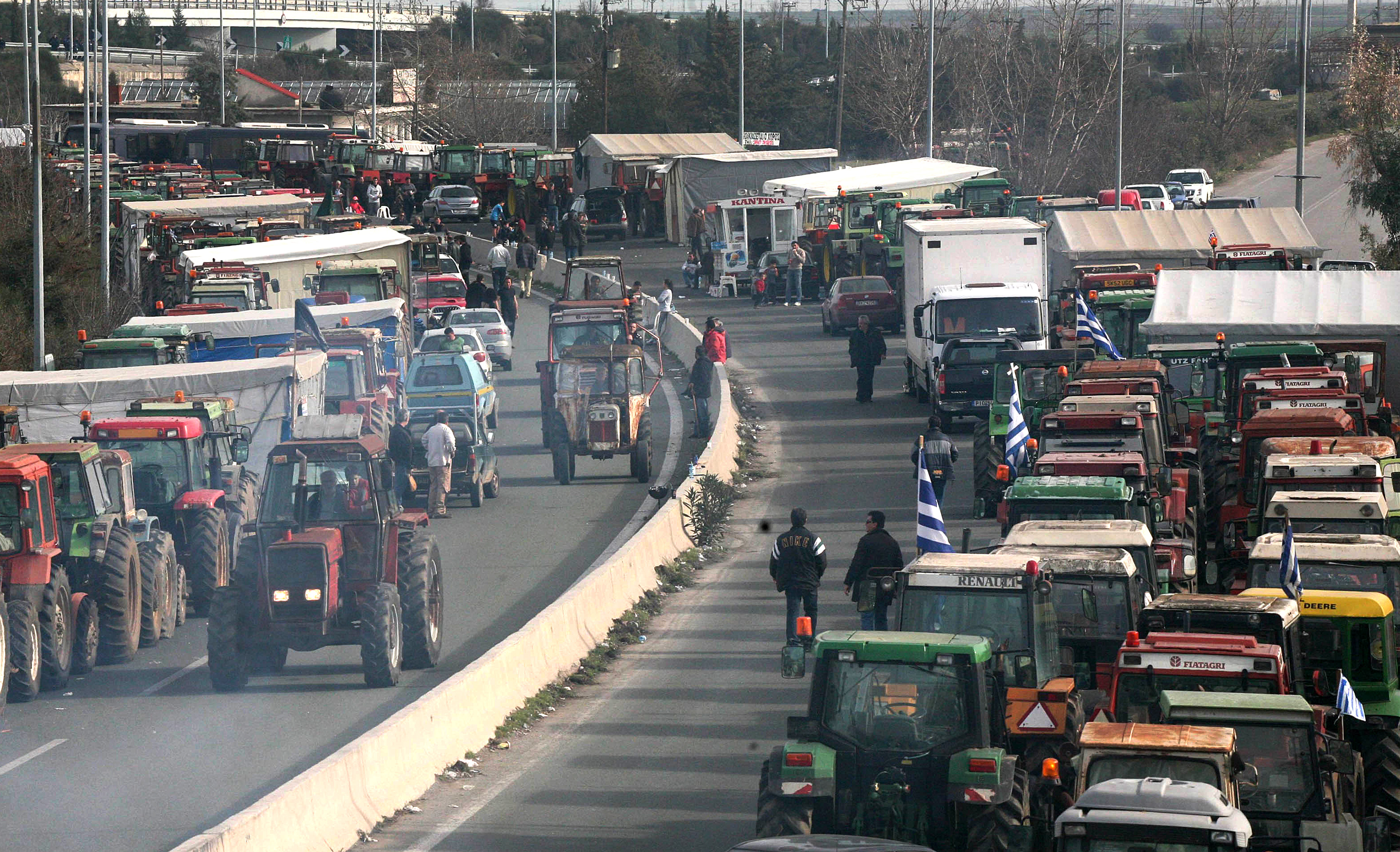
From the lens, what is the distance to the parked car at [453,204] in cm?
6694

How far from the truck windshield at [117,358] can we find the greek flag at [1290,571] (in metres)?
18.4

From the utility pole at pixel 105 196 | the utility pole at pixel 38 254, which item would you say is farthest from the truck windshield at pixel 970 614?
the utility pole at pixel 105 196

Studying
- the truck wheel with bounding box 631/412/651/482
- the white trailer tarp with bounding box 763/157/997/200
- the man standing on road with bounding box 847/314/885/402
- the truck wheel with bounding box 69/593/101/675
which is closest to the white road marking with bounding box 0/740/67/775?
the truck wheel with bounding box 69/593/101/675

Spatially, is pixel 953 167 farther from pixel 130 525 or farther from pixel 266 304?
pixel 130 525

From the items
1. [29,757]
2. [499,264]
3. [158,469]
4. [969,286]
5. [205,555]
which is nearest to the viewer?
[29,757]

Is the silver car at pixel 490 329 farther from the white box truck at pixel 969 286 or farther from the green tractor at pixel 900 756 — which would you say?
the green tractor at pixel 900 756

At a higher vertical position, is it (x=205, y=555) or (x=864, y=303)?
(x=864, y=303)

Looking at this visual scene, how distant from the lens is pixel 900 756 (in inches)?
386

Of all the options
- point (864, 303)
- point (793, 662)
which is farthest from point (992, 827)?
point (864, 303)

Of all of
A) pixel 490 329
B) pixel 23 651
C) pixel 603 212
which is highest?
pixel 603 212

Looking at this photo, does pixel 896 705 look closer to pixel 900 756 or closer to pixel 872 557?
pixel 900 756

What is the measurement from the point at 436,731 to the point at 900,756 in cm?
445

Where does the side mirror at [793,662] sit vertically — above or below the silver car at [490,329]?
below

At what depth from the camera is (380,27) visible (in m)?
155
